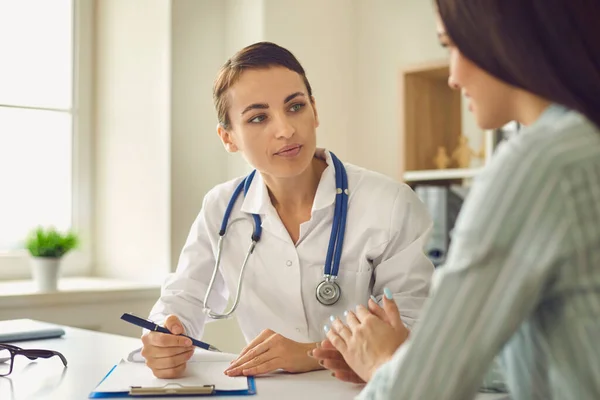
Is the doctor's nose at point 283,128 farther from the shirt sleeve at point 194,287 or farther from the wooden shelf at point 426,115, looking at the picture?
the wooden shelf at point 426,115

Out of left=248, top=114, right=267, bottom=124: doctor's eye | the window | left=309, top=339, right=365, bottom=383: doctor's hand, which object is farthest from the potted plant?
left=309, top=339, right=365, bottom=383: doctor's hand

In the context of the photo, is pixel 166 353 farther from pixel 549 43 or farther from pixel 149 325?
pixel 549 43

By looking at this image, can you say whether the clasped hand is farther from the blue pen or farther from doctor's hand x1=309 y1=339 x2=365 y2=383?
the blue pen

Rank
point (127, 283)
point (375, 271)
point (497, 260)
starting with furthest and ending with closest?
point (127, 283), point (375, 271), point (497, 260)

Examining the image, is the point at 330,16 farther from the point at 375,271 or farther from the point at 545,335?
the point at 545,335

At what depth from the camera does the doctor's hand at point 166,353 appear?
1223mm

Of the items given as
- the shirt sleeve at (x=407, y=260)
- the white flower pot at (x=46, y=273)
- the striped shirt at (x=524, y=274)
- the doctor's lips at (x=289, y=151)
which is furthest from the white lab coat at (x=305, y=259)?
the white flower pot at (x=46, y=273)

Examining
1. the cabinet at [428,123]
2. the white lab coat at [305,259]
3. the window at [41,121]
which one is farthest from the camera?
the window at [41,121]

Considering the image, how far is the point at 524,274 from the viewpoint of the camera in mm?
648

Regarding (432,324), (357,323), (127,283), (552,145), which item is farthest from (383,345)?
(127,283)

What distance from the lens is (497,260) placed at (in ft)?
2.18

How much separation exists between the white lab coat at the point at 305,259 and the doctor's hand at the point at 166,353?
0.29m

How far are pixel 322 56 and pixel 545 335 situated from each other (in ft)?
8.15

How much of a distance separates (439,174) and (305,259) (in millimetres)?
1138
